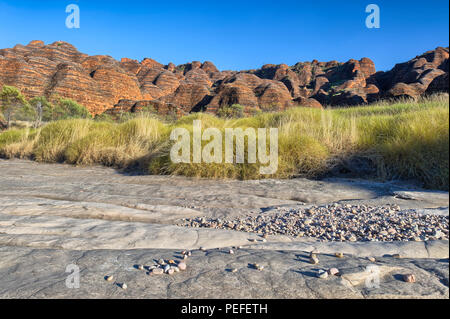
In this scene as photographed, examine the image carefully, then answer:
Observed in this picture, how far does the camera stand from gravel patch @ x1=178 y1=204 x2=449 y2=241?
2.05 m

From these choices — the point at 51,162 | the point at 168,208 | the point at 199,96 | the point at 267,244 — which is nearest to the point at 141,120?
the point at 51,162

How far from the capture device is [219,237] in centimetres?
205

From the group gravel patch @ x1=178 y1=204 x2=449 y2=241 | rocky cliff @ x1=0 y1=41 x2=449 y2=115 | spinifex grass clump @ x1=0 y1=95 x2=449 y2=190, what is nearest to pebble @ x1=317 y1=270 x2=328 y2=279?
gravel patch @ x1=178 y1=204 x2=449 y2=241

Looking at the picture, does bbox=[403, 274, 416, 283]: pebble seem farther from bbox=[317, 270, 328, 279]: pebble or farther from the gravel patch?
the gravel patch

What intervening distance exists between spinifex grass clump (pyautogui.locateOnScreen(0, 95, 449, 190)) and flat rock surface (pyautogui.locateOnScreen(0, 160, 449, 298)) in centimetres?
52

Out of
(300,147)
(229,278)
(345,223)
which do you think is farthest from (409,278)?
(300,147)

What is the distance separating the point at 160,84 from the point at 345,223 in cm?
7067

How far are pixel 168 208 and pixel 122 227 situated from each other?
0.90 metres

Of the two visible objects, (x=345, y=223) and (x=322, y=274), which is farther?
(x=345, y=223)

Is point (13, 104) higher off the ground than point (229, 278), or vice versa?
point (13, 104)

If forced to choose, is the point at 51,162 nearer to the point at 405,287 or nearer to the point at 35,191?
the point at 35,191

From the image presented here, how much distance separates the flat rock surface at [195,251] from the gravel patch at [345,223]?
0.69ft

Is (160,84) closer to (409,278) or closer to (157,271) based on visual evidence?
(157,271)

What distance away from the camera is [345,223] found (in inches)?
94.9
